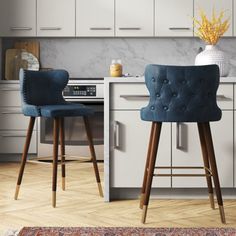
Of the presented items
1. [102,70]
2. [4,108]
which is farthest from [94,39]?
[4,108]

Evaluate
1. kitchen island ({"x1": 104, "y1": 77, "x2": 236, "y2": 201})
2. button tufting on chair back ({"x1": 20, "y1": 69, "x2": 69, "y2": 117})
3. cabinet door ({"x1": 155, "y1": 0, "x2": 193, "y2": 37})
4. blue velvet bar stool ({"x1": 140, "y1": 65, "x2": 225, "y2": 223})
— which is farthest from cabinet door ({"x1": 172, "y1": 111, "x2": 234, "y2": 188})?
cabinet door ({"x1": 155, "y1": 0, "x2": 193, "y2": 37})

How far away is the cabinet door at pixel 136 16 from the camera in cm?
638

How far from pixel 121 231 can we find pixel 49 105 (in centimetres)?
146

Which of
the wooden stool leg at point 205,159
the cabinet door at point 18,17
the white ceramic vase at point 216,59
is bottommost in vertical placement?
the wooden stool leg at point 205,159

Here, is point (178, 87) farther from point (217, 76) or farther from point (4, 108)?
point (4, 108)

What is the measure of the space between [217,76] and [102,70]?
3.44 meters

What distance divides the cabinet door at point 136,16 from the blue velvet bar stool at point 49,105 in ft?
7.17

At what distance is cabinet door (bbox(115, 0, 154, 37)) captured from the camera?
20.9ft

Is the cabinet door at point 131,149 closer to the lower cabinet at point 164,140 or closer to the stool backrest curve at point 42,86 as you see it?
the lower cabinet at point 164,140

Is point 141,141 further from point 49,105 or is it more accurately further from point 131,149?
point 49,105

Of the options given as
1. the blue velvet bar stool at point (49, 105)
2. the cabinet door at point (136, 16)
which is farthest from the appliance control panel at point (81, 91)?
the blue velvet bar stool at point (49, 105)

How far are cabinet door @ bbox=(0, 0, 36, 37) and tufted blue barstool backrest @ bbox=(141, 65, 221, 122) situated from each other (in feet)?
10.9

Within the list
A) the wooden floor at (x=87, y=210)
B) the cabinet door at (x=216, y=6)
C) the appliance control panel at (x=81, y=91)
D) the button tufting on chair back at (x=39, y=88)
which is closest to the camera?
the wooden floor at (x=87, y=210)

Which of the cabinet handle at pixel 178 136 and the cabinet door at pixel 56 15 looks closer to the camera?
the cabinet handle at pixel 178 136
